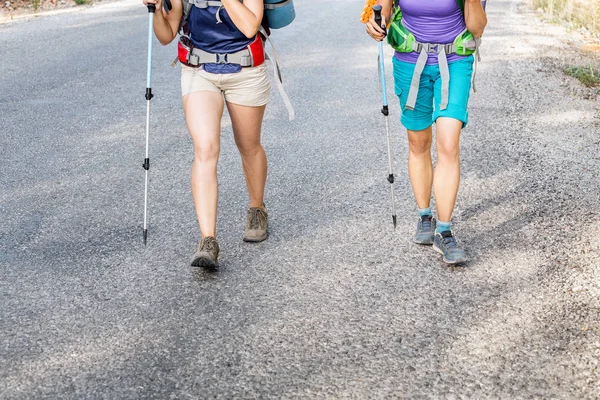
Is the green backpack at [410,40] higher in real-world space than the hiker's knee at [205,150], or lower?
higher

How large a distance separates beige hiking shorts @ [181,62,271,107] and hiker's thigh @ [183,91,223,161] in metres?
0.06

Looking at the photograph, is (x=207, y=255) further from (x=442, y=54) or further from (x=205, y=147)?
(x=442, y=54)

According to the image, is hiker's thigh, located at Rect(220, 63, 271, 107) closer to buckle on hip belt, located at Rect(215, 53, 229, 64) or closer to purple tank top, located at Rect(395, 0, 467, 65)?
buckle on hip belt, located at Rect(215, 53, 229, 64)

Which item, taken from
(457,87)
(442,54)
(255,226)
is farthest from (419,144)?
(255,226)

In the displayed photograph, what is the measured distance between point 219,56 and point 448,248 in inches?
69.7

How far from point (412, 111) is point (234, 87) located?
42.8 inches

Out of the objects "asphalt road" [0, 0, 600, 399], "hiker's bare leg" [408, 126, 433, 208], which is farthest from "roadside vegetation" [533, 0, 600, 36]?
"hiker's bare leg" [408, 126, 433, 208]

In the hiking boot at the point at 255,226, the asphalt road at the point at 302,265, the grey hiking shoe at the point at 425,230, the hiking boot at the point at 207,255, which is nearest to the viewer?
the asphalt road at the point at 302,265

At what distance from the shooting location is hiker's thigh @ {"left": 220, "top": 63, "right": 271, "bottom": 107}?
5008mm

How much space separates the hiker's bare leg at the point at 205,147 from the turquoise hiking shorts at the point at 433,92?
1.12 m

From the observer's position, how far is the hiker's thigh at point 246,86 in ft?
16.4

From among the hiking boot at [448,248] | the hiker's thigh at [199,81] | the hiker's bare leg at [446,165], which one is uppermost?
the hiker's thigh at [199,81]

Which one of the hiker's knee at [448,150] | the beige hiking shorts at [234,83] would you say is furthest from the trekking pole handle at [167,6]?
the hiker's knee at [448,150]

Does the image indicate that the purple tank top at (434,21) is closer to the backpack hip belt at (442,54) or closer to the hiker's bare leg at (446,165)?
the backpack hip belt at (442,54)
